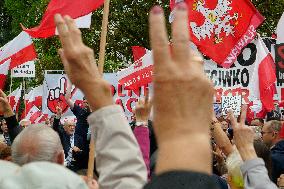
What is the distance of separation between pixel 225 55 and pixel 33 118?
10.2m

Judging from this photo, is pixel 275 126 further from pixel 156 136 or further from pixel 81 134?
pixel 156 136

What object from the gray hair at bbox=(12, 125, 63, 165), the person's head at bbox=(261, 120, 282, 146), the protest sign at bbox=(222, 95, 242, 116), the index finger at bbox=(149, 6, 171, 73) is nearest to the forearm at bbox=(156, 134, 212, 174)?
the index finger at bbox=(149, 6, 171, 73)

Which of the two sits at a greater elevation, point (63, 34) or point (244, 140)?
point (63, 34)

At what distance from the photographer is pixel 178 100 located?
1.67 m

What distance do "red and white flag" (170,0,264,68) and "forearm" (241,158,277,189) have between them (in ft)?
23.3

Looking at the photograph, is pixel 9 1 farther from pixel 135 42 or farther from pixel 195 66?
pixel 195 66

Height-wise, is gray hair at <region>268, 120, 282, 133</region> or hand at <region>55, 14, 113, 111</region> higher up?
hand at <region>55, 14, 113, 111</region>

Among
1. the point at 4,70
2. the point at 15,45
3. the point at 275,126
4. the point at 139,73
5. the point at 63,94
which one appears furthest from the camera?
the point at 63,94

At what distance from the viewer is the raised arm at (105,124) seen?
232 centimetres

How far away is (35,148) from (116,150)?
0.76m

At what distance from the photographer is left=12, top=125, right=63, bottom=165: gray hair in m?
2.98

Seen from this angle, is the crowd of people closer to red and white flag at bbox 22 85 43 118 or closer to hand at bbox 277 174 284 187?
hand at bbox 277 174 284 187

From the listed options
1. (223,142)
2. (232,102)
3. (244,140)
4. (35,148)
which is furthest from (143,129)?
(232,102)

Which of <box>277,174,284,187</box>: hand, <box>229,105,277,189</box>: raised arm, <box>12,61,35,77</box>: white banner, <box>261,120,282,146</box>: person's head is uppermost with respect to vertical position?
<box>12,61,35,77</box>: white banner
